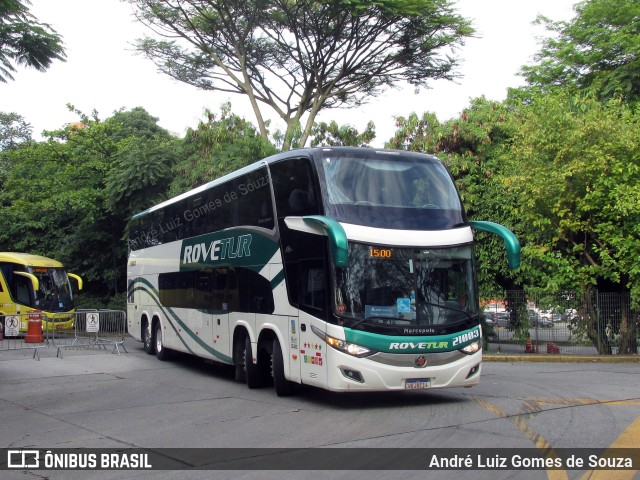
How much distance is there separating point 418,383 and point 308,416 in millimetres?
1747

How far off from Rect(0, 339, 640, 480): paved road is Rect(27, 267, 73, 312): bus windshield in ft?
49.5

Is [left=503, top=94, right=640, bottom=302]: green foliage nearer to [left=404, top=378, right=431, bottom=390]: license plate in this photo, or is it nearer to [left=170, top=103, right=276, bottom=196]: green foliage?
[left=170, top=103, right=276, bottom=196]: green foliage

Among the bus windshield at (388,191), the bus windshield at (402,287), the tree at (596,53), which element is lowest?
the bus windshield at (402,287)

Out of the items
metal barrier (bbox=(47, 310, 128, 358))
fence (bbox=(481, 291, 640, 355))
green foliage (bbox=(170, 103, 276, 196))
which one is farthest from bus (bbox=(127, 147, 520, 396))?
green foliage (bbox=(170, 103, 276, 196))

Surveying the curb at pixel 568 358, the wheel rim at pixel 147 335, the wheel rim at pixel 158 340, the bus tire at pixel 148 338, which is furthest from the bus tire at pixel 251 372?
the curb at pixel 568 358

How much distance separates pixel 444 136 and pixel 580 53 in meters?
9.22

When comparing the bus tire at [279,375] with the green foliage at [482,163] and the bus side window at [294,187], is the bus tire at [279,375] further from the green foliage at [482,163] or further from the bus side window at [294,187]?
the green foliage at [482,163]

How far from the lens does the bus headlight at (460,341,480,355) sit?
11.7m

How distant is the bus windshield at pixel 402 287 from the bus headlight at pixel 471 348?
43 centimetres

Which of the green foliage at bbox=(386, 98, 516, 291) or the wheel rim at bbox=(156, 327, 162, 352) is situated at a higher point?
the green foliage at bbox=(386, 98, 516, 291)

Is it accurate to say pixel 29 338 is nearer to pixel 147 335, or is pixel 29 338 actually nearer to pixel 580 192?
pixel 147 335

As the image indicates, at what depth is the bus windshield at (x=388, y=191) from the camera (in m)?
11.5

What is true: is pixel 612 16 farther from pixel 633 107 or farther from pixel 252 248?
pixel 252 248

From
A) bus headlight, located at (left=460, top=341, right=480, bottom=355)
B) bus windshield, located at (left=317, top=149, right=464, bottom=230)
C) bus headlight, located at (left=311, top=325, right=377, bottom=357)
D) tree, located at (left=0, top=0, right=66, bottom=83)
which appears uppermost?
tree, located at (left=0, top=0, right=66, bottom=83)
